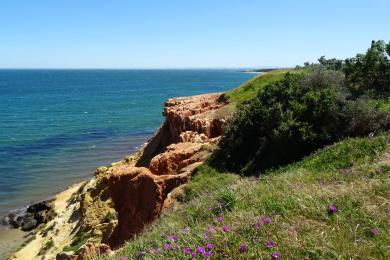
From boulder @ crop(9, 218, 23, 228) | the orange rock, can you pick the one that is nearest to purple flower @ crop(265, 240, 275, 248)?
the orange rock

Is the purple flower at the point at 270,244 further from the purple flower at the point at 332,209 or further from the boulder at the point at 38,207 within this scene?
the boulder at the point at 38,207

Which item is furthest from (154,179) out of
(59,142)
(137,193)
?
(59,142)

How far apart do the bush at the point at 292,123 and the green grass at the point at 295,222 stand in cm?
542

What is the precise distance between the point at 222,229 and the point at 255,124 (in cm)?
1173

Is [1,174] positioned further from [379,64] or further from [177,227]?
[177,227]

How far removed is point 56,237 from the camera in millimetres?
25297

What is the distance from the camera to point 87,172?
4156cm

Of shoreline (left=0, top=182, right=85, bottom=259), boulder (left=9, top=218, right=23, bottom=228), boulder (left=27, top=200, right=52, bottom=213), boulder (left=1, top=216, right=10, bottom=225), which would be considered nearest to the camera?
shoreline (left=0, top=182, right=85, bottom=259)

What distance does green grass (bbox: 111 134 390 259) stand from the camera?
5684 mm

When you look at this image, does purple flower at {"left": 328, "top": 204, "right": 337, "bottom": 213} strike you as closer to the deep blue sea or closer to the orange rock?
the orange rock

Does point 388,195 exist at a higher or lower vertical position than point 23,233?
higher

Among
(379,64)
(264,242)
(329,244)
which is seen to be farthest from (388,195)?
(379,64)

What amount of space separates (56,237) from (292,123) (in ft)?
53.8

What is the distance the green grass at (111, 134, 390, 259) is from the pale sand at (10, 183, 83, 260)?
1607 cm
